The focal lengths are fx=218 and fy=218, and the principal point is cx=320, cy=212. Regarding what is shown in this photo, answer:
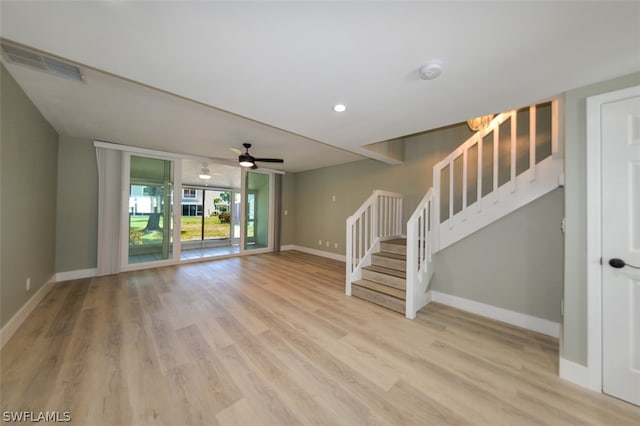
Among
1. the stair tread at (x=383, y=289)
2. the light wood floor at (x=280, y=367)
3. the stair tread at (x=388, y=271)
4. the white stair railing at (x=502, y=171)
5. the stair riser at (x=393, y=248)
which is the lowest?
the light wood floor at (x=280, y=367)

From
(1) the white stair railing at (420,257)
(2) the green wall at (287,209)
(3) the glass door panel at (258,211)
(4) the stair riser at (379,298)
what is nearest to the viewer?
(1) the white stair railing at (420,257)

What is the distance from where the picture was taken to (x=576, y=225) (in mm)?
1752

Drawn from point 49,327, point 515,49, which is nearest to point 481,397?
point 515,49

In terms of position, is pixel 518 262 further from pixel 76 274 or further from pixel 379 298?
pixel 76 274

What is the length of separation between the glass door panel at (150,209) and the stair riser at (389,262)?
450cm

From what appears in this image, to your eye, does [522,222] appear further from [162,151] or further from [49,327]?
[162,151]

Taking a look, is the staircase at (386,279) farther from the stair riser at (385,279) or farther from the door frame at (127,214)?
the door frame at (127,214)

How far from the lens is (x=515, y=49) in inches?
55.4

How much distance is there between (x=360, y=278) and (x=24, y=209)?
14.1 feet

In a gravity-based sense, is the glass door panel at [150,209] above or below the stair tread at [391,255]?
above

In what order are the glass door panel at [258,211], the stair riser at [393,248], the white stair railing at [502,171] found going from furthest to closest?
the glass door panel at [258,211] < the stair riser at [393,248] < the white stair railing at [502,171]

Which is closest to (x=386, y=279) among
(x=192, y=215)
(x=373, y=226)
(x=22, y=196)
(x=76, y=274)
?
(x=373, y=226)

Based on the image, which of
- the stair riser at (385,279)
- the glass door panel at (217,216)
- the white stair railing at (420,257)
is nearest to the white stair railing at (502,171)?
the white stair railing at (420,257)

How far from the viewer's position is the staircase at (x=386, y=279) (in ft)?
9.68
